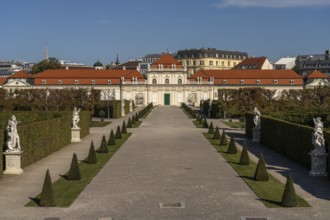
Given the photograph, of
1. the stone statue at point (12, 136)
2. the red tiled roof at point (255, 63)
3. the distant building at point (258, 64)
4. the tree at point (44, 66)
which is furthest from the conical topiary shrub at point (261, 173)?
the red tiled roof at point (255, 63)

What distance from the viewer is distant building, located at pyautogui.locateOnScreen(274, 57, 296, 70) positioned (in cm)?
17300

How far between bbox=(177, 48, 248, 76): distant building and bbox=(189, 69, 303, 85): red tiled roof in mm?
62261

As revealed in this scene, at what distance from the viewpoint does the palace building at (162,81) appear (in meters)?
104

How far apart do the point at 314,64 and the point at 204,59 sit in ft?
127

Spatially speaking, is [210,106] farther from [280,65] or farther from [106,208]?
[280,65]

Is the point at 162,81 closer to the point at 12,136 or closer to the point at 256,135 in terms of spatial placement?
the point at 256,135

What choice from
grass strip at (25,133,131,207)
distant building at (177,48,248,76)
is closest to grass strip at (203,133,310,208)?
grass strip at (25,133,131,207)

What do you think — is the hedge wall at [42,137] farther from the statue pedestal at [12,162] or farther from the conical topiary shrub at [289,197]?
the conical topiary shrub at [289,197]

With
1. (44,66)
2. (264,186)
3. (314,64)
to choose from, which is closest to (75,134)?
(264,186)

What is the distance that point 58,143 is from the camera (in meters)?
29.4

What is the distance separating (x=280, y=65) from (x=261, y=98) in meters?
131

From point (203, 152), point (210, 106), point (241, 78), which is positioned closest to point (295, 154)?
point (203, 152)

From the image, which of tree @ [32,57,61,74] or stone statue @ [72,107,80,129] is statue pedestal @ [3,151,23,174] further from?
tree @ [32,57,61,74]

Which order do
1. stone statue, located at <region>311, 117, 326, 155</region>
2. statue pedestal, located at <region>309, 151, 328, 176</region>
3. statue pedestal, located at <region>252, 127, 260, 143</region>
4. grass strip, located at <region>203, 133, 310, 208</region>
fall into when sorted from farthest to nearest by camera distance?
statue pedestal, located at <region>252, 127, 260, 143</region> → stone statue, located at <region>311, 117, 326, 155</region> → statue pedestal, located at <region>309, 151, 328, 176</region> → grass strip, located at <region>203, 133, 310, 208</region>
